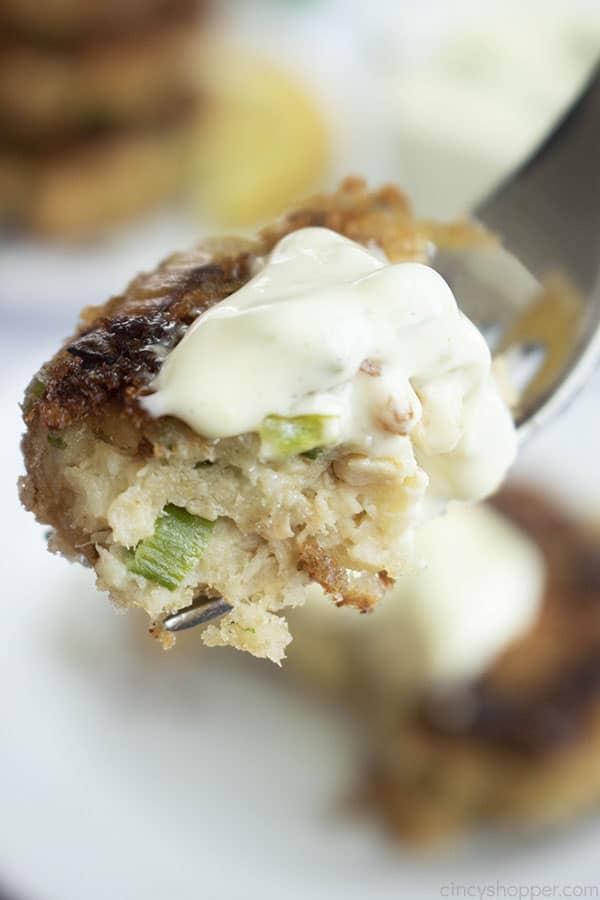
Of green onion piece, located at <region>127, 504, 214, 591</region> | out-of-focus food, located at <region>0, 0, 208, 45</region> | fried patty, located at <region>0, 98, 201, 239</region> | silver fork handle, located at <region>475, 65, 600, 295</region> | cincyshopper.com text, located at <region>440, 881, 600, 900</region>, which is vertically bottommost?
green onion piece, located at <region>127, 504, 214, 591</region>

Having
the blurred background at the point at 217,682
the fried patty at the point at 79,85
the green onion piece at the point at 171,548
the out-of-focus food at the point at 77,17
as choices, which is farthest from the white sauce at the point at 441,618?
the out-of-focus food at the point at 77,17

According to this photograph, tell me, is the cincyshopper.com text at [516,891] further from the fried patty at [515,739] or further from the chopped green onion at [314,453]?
the chopped green onion at [314,453]

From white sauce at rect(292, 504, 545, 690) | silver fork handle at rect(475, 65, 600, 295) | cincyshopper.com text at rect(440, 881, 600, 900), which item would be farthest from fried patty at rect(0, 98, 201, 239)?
cincyshopper.com text at rect(440, 881, 600, 900)

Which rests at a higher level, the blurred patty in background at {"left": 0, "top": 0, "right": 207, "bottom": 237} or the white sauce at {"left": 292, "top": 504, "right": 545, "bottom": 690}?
the blurred patty in background at {"left": 0, "top": 0, "right": 207, "bottom": 237}

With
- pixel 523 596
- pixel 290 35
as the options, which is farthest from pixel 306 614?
pixel 290 35

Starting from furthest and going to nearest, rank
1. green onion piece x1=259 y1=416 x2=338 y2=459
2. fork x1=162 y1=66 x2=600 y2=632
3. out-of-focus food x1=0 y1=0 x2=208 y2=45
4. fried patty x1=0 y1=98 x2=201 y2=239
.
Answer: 1. fried patty x1=0 y1=98 x2=201 y2=239
2. out-of-focus food x1=0 y1=0 x2=208 y2=45
3. fork x1=162 y1=66 x2=600 y2=632
4. green onion piece x1=259 y1=416 x2=338 y2=459

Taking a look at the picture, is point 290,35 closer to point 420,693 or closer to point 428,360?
point 420,693

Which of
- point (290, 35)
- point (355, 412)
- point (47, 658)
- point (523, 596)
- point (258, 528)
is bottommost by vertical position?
point (258, 528)

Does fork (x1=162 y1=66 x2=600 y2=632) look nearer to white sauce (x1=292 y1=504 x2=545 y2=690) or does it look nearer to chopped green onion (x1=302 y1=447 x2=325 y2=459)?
chopped green onion (x1=302 y1=447 x2=325 y2=459)
